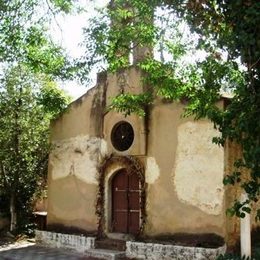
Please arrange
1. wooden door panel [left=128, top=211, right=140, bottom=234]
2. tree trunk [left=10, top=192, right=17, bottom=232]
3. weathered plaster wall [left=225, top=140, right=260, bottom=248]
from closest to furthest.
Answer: weathered plaster wall [left=225, top=140, right=260, bottom=248], wooden door panel [left=128, top=211, right=140, bottom=234], tree trunk [left=10, top=192, right=17, bottom=232]

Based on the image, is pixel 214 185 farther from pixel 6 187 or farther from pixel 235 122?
pixel 6 187

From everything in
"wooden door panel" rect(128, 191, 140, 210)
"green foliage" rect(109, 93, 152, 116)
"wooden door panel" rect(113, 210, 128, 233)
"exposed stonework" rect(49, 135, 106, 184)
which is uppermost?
"green foliage" rect(109, 93, 152, 116)

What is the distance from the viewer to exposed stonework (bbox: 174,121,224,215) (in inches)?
425

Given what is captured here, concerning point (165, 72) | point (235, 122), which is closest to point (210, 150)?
point (165, 72)

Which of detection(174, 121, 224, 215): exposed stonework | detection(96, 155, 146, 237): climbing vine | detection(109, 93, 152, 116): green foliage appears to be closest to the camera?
detection(109, 93, 152, 116): green foliage

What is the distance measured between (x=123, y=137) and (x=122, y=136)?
0.06m

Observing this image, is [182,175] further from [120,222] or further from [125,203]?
[120,222]

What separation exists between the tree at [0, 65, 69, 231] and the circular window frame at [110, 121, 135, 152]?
2.11 meters

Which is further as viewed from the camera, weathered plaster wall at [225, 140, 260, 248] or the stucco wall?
the stucco wall

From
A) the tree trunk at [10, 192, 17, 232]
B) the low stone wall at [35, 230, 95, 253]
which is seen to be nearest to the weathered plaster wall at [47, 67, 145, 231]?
the low stone wall at [35, 230, 95, 253]

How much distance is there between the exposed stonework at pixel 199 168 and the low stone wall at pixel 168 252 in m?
0.98

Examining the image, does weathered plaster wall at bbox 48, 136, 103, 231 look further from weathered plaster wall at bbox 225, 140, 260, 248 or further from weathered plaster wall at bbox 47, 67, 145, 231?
weathered plaster wall at bbox 225, 140, 260, 248

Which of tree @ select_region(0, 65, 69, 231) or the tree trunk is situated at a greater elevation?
tree @ select_region(0, 65, 69, 231)

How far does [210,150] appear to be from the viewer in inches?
434
